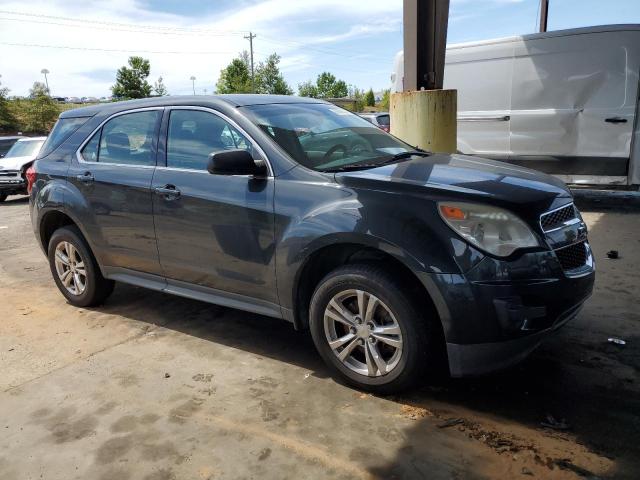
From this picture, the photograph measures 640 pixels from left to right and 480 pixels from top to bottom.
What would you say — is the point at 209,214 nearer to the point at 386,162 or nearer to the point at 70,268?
the point at 386,162

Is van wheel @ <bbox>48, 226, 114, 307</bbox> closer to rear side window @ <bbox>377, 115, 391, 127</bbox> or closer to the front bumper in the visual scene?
the front bumper

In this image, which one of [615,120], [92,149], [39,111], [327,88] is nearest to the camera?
[92,149]

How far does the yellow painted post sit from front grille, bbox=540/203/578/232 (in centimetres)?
343

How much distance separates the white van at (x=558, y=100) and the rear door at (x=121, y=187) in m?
6.53

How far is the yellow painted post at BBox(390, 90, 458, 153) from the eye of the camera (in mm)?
6680

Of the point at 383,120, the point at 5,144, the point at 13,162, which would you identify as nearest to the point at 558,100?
the point at 383,120

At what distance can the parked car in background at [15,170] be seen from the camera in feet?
47.3

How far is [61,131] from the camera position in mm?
5012

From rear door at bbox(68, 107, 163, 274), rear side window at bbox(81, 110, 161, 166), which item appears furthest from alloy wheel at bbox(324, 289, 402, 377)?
rear side window at bbox(81, 110, 161, 166)

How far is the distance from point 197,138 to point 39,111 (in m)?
42.5

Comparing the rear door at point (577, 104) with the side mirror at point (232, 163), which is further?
the rear door at point (577, 104)

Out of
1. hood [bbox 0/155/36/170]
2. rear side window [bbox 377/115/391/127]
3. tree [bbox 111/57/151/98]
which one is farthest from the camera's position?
tree [bbox 111/57/151/98]

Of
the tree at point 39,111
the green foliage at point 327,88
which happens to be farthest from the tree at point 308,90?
the tree at point 39,111

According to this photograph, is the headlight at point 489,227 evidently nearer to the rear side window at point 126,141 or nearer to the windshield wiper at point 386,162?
the windshield wiper at point 386,162
